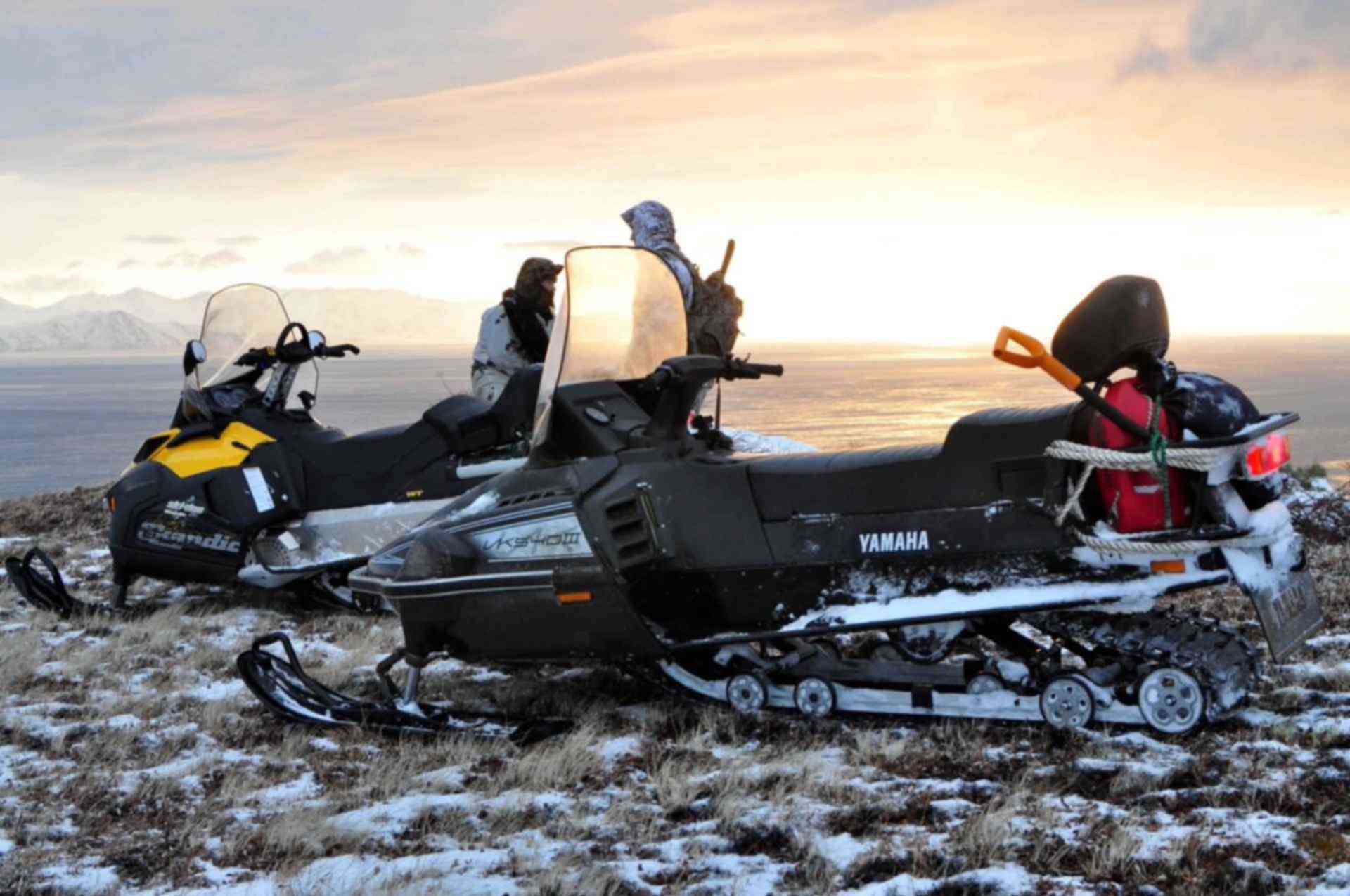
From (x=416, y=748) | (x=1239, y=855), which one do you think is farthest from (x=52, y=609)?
(x=1239, y=855)

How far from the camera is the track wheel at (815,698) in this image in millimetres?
5602

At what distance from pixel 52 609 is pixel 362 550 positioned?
6.64ft

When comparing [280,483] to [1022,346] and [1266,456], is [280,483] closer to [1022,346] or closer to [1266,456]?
[1022,346]

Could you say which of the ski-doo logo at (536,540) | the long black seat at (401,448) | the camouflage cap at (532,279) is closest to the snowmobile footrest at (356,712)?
the ski-doo logo at (536,540)

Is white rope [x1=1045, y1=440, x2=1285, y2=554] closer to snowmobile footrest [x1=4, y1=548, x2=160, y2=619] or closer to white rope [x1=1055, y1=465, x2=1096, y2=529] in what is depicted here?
white rope [x1=1055, y1=465, x2=1096, y2=529]

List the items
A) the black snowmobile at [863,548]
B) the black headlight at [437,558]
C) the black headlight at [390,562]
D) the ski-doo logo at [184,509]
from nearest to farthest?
the black snowmobile at [863,548], the black headlight at [437,558], the black headlight at [390,562], the ski-doo logo at [184,509]

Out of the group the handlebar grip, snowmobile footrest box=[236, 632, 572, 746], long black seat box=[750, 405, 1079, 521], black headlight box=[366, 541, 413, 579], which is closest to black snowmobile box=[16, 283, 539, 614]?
snowmobile footrest box=[236, 632, 572, 746]

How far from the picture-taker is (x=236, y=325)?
962 centimetres

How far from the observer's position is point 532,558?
5.91 meters

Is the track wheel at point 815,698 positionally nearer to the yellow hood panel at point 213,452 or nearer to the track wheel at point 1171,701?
the track wheel at point 1171,701

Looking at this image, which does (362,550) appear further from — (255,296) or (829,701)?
(829,701)

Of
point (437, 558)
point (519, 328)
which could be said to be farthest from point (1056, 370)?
point (519, 328)

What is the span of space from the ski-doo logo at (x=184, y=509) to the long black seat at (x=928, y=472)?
4568 millimetres

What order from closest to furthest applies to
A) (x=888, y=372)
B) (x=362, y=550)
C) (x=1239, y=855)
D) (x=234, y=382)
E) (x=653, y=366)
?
1. (x=1239, y=855)
2. (x=653, y=366)
3. (x=362, y=550)
4. (x=234, y=382)
5. (x=888, y=372)
